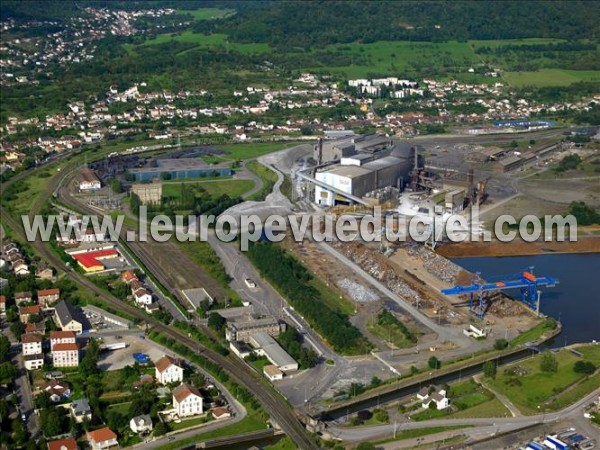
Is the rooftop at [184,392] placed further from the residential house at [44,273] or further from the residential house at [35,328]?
the residential house at [44,273]

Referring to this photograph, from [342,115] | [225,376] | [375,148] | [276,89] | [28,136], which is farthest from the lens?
[276,89]

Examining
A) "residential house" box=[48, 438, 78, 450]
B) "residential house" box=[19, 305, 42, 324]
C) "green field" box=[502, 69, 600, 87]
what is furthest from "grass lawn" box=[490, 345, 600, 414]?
"green field" box=[502, 69, 600, 87]

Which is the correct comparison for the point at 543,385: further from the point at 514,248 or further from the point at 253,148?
the point at 253,148

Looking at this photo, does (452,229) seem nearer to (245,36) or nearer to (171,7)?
(245,36)

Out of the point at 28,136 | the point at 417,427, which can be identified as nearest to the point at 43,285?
the point at 417,427

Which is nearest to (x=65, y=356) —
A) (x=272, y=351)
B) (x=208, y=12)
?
(x=272, y=351)
